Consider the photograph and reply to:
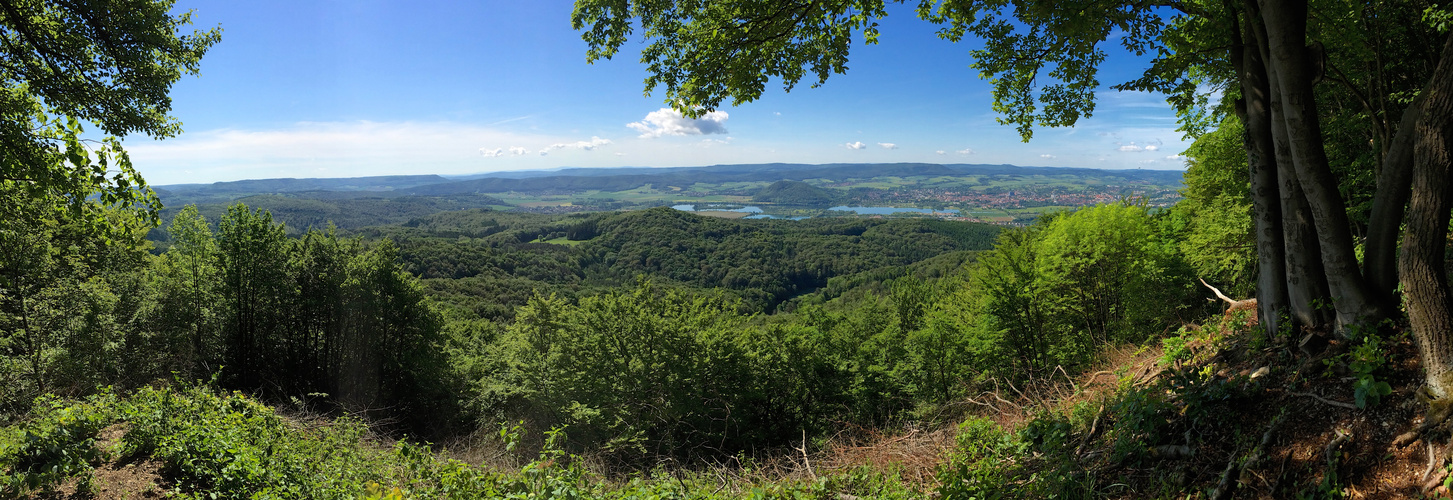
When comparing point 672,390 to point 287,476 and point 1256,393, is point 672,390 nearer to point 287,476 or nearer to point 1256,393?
point 287,476

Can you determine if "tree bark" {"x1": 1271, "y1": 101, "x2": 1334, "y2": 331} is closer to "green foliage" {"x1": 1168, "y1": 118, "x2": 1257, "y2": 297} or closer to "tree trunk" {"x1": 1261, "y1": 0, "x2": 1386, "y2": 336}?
"tree trunk" {"x1": 1261, "y1": 0, "x2": 1386, "y2": 336}

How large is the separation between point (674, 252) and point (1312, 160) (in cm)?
12273

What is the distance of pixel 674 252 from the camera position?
125062mm

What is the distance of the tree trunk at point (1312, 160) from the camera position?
3.30 meters

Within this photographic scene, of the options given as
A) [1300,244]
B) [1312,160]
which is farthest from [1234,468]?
[1312,160]

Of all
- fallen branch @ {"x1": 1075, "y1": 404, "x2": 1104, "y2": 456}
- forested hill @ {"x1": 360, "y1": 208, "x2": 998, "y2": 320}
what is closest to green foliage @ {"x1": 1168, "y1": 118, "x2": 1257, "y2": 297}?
fallen branch @ {"x1": 1075, "y1": 404, "x2": 1104, "y2": 456}

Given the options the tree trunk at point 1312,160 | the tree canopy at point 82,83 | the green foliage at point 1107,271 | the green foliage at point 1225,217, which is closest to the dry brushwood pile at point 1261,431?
the tree trunk at point 1312,160

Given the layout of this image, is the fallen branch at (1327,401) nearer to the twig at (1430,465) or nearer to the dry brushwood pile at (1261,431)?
the dry brushwood pile at (1261,431)

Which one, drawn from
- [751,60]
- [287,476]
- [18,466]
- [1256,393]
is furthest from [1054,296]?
[18,466]

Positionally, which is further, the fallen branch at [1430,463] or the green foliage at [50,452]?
the green foliage at [50,452]

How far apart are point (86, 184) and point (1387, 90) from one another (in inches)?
622

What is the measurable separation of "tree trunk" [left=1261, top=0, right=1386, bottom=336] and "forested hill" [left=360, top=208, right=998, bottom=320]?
6504 centimetres

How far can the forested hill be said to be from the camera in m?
81.6

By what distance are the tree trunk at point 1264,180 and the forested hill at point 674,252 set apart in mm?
64562
